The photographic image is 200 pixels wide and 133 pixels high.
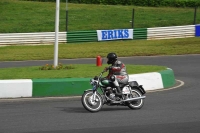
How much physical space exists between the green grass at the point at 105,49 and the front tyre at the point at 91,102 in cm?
1386

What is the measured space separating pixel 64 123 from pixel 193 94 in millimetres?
5063

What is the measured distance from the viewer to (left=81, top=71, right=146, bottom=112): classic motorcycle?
1164cm

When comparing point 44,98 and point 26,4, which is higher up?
point 26,4

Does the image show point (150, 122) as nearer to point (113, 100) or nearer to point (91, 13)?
point (113, 100)

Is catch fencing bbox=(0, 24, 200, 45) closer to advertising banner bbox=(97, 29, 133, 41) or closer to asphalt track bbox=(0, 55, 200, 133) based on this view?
advertising banner bbox=(97, 29, 133, 41)

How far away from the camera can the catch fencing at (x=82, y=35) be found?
30062mm

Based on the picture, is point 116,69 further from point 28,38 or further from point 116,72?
point 28,38

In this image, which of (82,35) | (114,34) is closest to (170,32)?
(114,34)

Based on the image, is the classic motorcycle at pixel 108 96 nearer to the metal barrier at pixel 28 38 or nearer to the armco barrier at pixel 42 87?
the armco barrier at pixel 42 87

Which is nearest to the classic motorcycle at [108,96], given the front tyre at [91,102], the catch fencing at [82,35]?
the front tyre at [91,102]

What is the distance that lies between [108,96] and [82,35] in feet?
63.3

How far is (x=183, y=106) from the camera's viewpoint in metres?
12.5

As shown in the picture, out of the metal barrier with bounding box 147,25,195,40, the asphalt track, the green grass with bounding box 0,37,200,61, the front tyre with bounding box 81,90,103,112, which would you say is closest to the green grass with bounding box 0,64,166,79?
the asphalt track

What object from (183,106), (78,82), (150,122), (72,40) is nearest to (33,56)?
(72,40)
